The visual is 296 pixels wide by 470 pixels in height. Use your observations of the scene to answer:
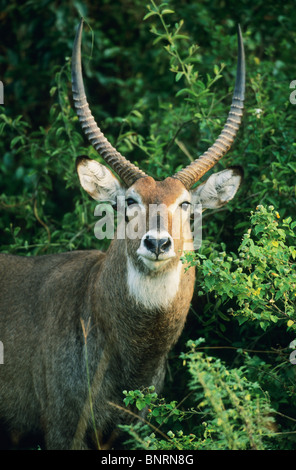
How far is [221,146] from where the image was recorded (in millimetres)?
5082

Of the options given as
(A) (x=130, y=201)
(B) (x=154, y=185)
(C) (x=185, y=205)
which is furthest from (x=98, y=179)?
(C) (x=185, y=205)

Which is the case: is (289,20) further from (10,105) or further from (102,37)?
(10,105)

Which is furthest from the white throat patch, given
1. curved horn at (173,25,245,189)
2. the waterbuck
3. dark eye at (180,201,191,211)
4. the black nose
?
curved horn at (173,25,245,189)

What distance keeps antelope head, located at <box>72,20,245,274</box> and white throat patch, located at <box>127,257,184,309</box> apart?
A: 0.25 feet

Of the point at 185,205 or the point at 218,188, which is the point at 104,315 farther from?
the point at 218,188

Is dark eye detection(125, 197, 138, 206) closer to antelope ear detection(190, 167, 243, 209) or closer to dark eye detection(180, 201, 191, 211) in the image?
dark eye detection(180, 201, 191, 211)

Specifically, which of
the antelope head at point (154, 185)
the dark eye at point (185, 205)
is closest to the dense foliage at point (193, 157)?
the antelope head at point (154, 185)

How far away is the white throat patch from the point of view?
4539 mm

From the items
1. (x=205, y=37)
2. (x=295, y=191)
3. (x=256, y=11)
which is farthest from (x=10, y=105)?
(x=295, y=191)

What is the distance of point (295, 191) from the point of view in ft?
17.9

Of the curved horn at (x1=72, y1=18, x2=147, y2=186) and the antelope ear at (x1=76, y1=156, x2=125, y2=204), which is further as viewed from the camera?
the antelope ear at (x1=76, y1=156, x2=125, y2=204)

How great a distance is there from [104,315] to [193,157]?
2.56 m

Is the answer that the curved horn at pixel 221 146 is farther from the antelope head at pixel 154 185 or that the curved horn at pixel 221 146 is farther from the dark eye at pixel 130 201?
the dark eye at pixel 130 201
